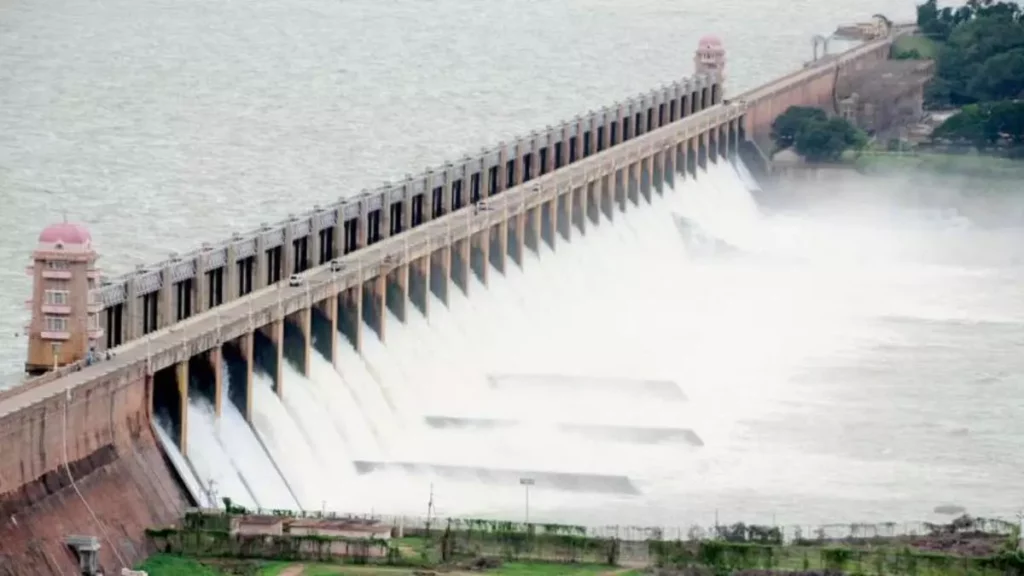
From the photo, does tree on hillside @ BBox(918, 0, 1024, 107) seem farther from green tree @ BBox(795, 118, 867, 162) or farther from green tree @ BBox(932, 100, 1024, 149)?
green tree @ BBox(795, 118, 867, 162)

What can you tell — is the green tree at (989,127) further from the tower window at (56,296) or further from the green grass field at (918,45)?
the tower window at (56,296)

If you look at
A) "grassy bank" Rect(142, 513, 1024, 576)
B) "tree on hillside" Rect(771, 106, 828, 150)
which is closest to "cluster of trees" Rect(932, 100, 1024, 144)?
"tree on hillside" Rect(771, 106, 828, 150)

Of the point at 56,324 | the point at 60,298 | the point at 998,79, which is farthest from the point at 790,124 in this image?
the point at 60,298

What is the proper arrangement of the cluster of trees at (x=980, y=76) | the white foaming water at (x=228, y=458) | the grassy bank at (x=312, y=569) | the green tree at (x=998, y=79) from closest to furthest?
the grassy bank at (x=312, y=569) < the white foaming water at (x=228, y=458) < the cluster of trees at (x=980, y=76) < the green tree at (x=998, y=79)

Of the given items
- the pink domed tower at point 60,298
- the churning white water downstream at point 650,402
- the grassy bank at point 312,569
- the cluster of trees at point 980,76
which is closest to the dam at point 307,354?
the pink domed tower at point 60,298

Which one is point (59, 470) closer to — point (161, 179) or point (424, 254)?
point (424, 254)

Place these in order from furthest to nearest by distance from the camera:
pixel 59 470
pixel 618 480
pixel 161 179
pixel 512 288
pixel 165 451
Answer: pixel 161 179
pixel 512 288
pixel 618 480
pixel 165 451
pixel 59 470

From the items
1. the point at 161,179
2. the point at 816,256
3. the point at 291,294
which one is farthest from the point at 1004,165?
the point at 291,294

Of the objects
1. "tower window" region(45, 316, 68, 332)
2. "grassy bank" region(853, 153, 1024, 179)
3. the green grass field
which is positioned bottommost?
"tower window" region(45, 316, 68, 332)
